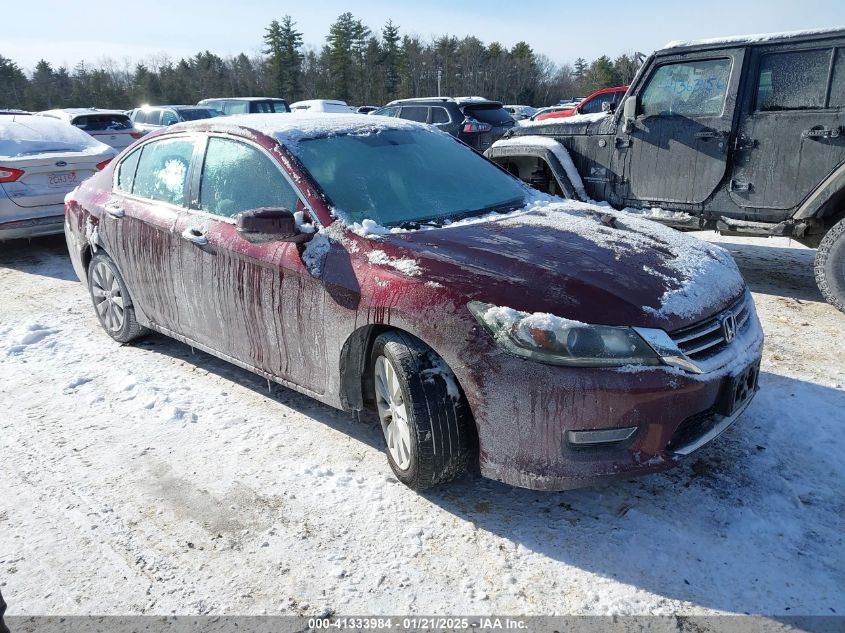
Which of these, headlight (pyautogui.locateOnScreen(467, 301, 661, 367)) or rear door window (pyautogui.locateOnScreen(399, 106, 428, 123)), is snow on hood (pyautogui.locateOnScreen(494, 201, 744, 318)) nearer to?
headlight (pyautogui.locateOnScreen(467, 301, 661, 367))

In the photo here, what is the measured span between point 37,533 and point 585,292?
2.47 meters

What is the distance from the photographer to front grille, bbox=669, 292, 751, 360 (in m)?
2.56

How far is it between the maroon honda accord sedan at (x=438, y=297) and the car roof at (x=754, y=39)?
283 cm

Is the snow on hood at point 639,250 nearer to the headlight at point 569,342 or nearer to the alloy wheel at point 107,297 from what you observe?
the headlight at point 569,342

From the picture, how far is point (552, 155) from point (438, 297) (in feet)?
14.7

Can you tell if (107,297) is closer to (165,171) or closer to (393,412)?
(165,171)

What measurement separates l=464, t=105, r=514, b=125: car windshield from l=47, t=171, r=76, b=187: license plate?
784cm

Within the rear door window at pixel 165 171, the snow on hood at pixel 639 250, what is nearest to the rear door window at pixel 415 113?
the rear door window at pixel 165 171

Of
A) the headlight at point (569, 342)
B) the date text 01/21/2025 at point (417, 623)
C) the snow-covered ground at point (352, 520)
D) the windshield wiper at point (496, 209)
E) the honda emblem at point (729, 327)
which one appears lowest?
the date text 01/21/2025 at point (417, 623)

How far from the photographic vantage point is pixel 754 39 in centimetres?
538

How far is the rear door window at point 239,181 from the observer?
3.38 metres

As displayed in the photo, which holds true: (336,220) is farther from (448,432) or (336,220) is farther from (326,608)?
(326,608)

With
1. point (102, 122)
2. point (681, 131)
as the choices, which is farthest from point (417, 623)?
point (102, 122)

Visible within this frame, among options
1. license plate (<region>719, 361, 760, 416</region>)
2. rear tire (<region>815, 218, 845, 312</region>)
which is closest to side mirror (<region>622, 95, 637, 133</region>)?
rear tire (<region>815, 218, 845, 312</region>)
